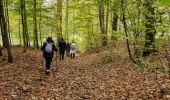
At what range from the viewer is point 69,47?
3309 centimetres

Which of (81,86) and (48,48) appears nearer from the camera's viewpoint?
(81,86)

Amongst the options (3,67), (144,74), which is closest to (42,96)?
(144,74)

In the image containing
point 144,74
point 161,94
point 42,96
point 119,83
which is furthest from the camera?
point 144,74

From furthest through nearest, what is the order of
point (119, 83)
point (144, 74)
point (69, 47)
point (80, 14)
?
point (80, 14)
point (69, 47)
point (144, 74)
point (119, 83)

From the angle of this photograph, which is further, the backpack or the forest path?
the backpack

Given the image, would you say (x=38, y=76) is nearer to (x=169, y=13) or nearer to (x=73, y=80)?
(x=73, y=80)

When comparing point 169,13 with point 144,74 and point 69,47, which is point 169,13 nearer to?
point 144,74

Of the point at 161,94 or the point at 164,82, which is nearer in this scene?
the point at 161,94

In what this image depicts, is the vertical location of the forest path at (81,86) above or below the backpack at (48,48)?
below

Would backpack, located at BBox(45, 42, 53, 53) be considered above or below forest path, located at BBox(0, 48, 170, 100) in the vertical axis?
above

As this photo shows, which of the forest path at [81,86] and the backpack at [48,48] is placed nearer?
the forest path at [81,86]

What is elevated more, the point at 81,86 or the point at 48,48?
the point at 48,48

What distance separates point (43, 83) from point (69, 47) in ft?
66.6

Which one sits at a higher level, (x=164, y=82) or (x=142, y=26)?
(x=142, y=26)
